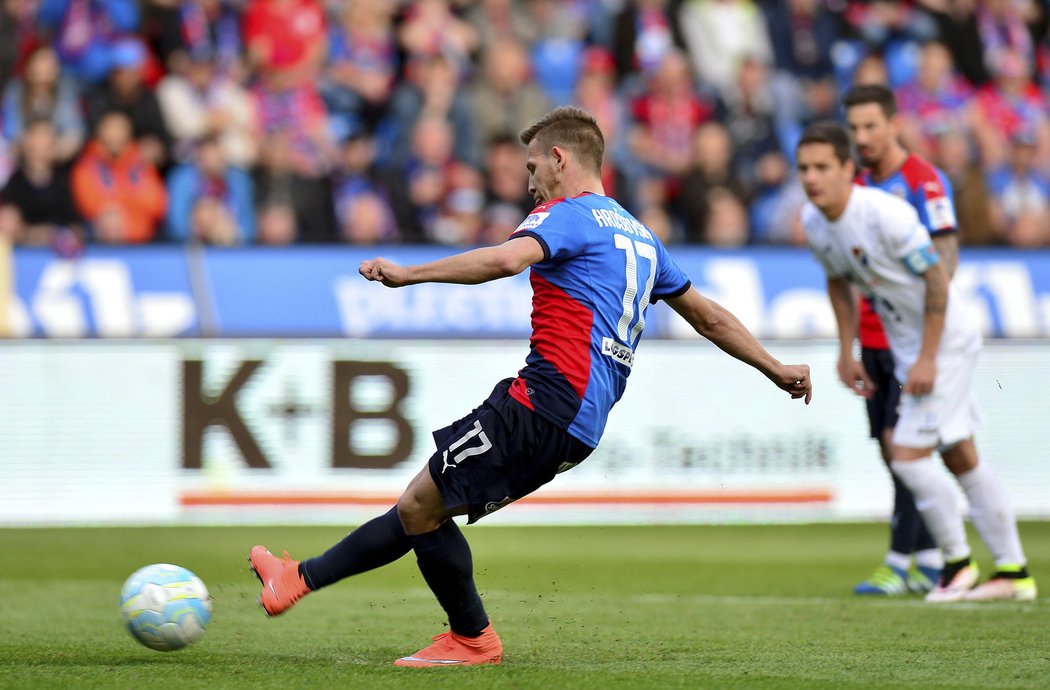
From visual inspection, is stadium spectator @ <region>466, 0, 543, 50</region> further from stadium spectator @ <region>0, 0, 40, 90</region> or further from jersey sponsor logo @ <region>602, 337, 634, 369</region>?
jersey sponsor logo @ <region>602, 337, 634, 369</region>

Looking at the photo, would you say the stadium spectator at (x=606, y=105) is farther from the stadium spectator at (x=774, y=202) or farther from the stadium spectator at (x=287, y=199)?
the stadium spectator at (x=287, y=199)

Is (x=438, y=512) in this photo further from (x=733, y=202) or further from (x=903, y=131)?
(x=903, y=131)

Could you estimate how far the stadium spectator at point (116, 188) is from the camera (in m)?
14.0

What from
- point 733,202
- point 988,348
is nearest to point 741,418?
point 988,348

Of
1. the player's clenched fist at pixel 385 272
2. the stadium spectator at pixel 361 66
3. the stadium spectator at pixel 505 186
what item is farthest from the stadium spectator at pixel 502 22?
the player's clenched fist at pixel 385 272

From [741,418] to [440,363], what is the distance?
8.01 feet

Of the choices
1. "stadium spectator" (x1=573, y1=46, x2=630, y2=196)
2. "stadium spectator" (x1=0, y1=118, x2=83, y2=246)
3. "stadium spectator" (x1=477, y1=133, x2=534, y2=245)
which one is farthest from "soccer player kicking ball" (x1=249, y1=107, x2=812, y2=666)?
"stadium spectator" (x1=573, y1=46, x2=630, y2=196)

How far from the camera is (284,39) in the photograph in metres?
16.0

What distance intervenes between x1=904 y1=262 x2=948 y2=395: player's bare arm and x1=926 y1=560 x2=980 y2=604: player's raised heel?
94 cm

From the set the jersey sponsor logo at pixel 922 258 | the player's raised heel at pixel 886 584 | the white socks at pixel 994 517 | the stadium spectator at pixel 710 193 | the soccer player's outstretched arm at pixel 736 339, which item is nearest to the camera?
the soccer player's outstretched arm at pixel 736 339

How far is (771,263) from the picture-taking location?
1384cm

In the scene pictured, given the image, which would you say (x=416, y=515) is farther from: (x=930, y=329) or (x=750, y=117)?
(x=750, y=117)

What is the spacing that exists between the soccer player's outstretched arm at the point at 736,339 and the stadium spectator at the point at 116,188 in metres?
8.96

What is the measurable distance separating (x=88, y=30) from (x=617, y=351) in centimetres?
1110
